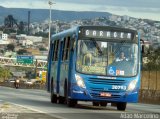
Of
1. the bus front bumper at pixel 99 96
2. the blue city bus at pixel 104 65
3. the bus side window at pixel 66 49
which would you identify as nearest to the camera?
the bus front bumper at pixel 99 96

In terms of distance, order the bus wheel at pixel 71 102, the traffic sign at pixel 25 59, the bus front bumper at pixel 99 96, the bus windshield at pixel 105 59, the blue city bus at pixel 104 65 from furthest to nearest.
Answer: the traffic sign at pixel 25 59 → the bus wheel at pixel 71 102 → the bus windshield at pixel 105 59 → the blue city bus at pixel 104 65 → the bus front bumper at pixel 99 96

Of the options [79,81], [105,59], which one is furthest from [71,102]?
[105,59]

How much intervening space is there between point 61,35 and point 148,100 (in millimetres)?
16086

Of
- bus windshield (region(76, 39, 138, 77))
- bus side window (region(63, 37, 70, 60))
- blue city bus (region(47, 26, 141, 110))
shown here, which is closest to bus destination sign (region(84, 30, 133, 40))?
blue city bus (region(47, 26, 141, 110))

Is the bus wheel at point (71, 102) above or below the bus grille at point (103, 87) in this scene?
below

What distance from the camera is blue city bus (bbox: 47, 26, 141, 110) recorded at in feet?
84.3

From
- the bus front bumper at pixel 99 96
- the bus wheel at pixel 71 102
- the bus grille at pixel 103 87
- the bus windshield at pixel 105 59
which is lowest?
the bus wheel at pixel 71 102

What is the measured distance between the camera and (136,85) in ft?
85.2

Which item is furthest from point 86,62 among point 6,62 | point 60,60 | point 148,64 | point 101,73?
point 6,62

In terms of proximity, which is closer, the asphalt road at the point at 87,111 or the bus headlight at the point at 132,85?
the asphalt road at the point at 87,111

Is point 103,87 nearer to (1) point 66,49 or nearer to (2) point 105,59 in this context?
(2) point 105,59

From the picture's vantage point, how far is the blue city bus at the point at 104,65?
2569 centimetres

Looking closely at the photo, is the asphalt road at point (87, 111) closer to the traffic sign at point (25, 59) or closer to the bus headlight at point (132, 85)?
the bus headlight at point (132, 85)

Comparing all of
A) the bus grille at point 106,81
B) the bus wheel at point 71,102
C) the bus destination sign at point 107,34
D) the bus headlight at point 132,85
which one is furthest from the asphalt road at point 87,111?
the bus destination sign at point 107,34
